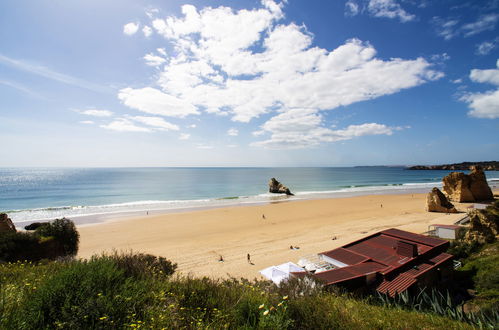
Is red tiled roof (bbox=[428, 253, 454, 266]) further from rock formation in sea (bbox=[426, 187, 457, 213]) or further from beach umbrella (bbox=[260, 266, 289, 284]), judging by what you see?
rock formation in sea (bbox=[426, 187, 457, 213])

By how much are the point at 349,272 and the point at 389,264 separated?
235 cm

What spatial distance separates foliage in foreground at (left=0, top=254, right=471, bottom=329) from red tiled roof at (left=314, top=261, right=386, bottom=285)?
4420mm

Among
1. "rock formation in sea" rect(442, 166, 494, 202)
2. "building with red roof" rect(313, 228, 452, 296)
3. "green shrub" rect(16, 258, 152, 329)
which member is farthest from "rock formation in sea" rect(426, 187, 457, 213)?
"green shrub" rect(16, 258, 152, 329)

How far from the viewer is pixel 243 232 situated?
23.1 m

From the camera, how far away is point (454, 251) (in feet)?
43.9

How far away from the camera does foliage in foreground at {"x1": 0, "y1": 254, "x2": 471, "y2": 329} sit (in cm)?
333

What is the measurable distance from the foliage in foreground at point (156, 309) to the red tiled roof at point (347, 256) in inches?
269

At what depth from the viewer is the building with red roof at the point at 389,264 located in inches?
361

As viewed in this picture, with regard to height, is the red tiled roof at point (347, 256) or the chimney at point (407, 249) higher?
the chimney at point (407, 249)

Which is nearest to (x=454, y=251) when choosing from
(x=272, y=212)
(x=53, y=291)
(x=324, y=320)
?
(x=324, y=320)

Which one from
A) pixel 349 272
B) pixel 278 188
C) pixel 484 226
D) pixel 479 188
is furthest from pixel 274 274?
pixel 278 188

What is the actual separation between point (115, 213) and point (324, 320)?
37.2m

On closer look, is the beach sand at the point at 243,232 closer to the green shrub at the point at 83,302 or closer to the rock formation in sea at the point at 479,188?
the rock formation in sea at the point at 479,188

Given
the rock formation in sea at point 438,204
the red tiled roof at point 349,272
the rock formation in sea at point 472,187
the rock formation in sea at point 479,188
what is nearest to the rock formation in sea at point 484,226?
the red tiled roof at point 349,272
